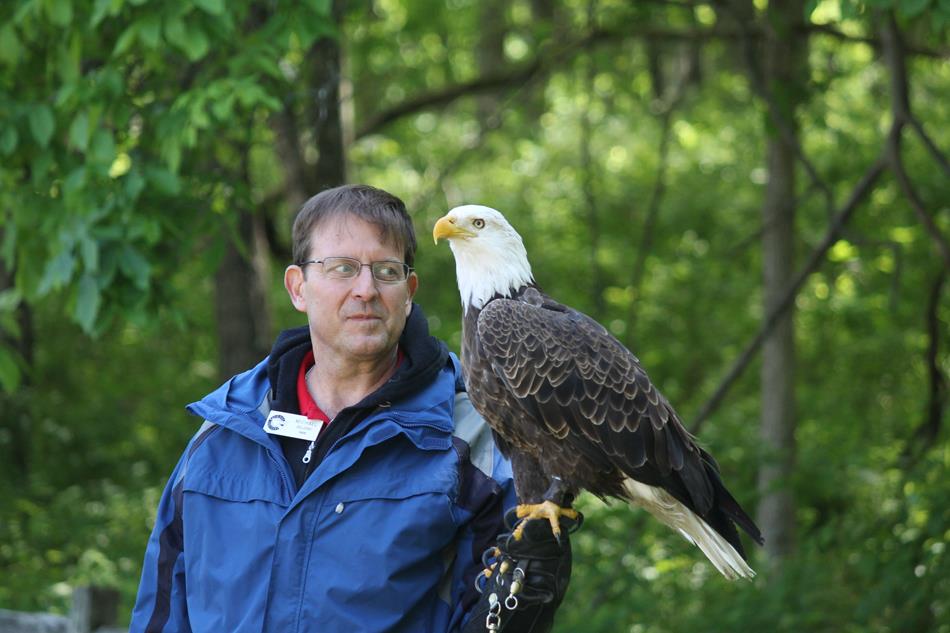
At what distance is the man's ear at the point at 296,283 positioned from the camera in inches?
108

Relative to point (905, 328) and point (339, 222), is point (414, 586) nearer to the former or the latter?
point (339, 222)

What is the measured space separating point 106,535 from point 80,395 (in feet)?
7.69

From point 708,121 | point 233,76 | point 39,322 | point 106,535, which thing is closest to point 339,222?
point 233,76

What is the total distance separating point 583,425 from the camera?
304 centimetres

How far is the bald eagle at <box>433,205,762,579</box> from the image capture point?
9.83 feet

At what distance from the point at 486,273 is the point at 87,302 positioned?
1771 millimetres

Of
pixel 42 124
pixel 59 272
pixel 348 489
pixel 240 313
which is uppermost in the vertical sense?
pixel 42 124

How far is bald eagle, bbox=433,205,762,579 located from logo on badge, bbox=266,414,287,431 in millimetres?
516

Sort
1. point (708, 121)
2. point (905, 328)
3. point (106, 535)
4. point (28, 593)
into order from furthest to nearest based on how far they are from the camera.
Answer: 1. point (708, 121)
2. point (905, 328)
3. point (106, 535)
4. point (28, 593)

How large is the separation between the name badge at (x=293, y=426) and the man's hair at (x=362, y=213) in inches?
14.0

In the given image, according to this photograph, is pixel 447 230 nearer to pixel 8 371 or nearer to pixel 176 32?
pixel 176 32

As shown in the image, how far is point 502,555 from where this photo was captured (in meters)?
2.55

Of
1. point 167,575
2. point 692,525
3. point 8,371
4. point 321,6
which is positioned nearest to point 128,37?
point 321,6

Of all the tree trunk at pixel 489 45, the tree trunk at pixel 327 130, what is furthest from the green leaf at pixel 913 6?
the tree trunk at pixel 489 45
